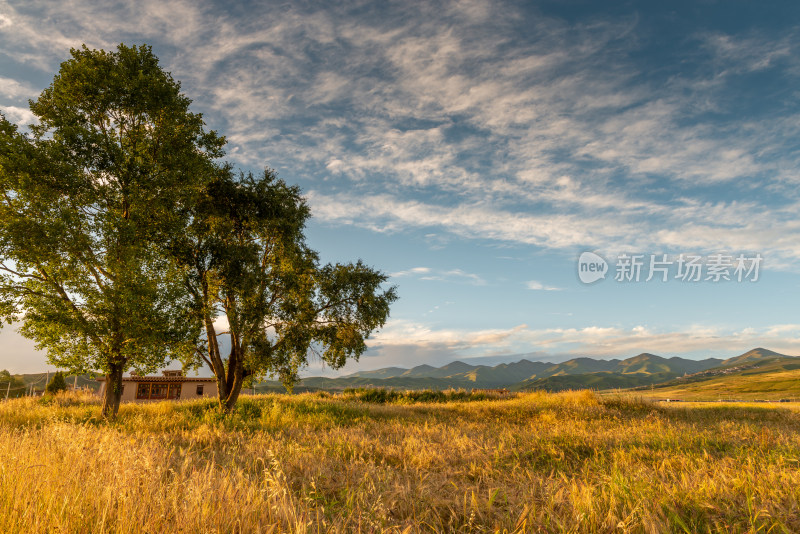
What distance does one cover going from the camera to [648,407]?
19.0m

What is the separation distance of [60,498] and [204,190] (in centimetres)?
2071

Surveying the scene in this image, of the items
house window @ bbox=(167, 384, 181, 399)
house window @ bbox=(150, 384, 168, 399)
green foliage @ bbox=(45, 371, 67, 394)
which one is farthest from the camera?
house window @ bbox=(167, 384, 181, 399)

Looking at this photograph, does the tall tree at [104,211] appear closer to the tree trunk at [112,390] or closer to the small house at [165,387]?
the tree trunk at [112,390]

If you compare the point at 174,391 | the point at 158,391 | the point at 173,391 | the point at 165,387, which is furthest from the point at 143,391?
the point at 174,391

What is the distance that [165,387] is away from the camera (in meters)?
56.0

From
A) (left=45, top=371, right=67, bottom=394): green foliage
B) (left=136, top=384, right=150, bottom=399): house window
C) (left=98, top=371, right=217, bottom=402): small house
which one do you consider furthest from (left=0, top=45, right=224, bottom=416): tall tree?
(left=136, top=384, right=150, bottom=399): house window

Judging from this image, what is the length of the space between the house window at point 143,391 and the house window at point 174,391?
2647 mm

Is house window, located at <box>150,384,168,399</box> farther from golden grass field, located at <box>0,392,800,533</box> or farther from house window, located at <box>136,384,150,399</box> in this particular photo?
golden grass field, located at <box>0,392,800,533</box>

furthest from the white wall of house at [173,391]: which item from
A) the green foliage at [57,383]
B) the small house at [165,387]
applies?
the green foliage at [57,383]

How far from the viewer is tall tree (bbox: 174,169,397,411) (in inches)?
798

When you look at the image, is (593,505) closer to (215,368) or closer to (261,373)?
(261,373)

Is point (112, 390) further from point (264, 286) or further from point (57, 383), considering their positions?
point (57, 383)

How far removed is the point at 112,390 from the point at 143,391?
153ft

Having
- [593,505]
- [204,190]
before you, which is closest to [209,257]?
[204,190]
